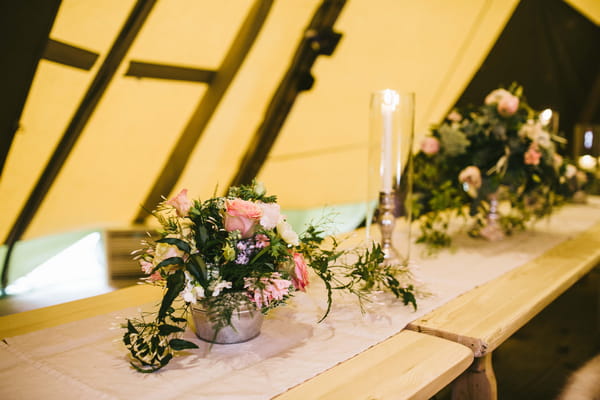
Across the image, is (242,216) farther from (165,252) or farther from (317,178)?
(317,178)

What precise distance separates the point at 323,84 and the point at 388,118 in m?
3.02

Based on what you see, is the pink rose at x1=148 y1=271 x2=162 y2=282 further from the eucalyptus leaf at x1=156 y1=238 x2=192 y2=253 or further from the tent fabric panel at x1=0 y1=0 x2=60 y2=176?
the tent fabric panel at x1=0 y1=0 x2=60 y2=176

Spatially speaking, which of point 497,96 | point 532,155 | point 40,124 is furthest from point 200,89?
point 532,155

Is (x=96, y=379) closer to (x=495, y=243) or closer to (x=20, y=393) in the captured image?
(x=20, y=393)

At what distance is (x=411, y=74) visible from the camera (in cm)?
469

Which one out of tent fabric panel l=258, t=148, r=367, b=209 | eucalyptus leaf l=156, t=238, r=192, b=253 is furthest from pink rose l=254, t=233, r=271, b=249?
tent fabric panel l=258, t=148, r=367, b=209

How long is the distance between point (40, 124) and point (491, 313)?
283 cm

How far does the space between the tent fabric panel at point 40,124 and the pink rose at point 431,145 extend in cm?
213

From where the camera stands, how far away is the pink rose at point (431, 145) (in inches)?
65.5

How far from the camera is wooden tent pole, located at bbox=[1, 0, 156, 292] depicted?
8.95ft

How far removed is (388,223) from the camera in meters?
1.32

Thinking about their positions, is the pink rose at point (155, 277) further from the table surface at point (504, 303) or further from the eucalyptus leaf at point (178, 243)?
the table surface at point (504, 303)

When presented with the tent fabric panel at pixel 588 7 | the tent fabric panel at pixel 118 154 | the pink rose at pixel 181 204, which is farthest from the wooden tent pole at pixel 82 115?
the tent fabric panel at pixel 588 7

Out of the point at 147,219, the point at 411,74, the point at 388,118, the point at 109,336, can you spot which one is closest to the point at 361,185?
the point at 411,74
